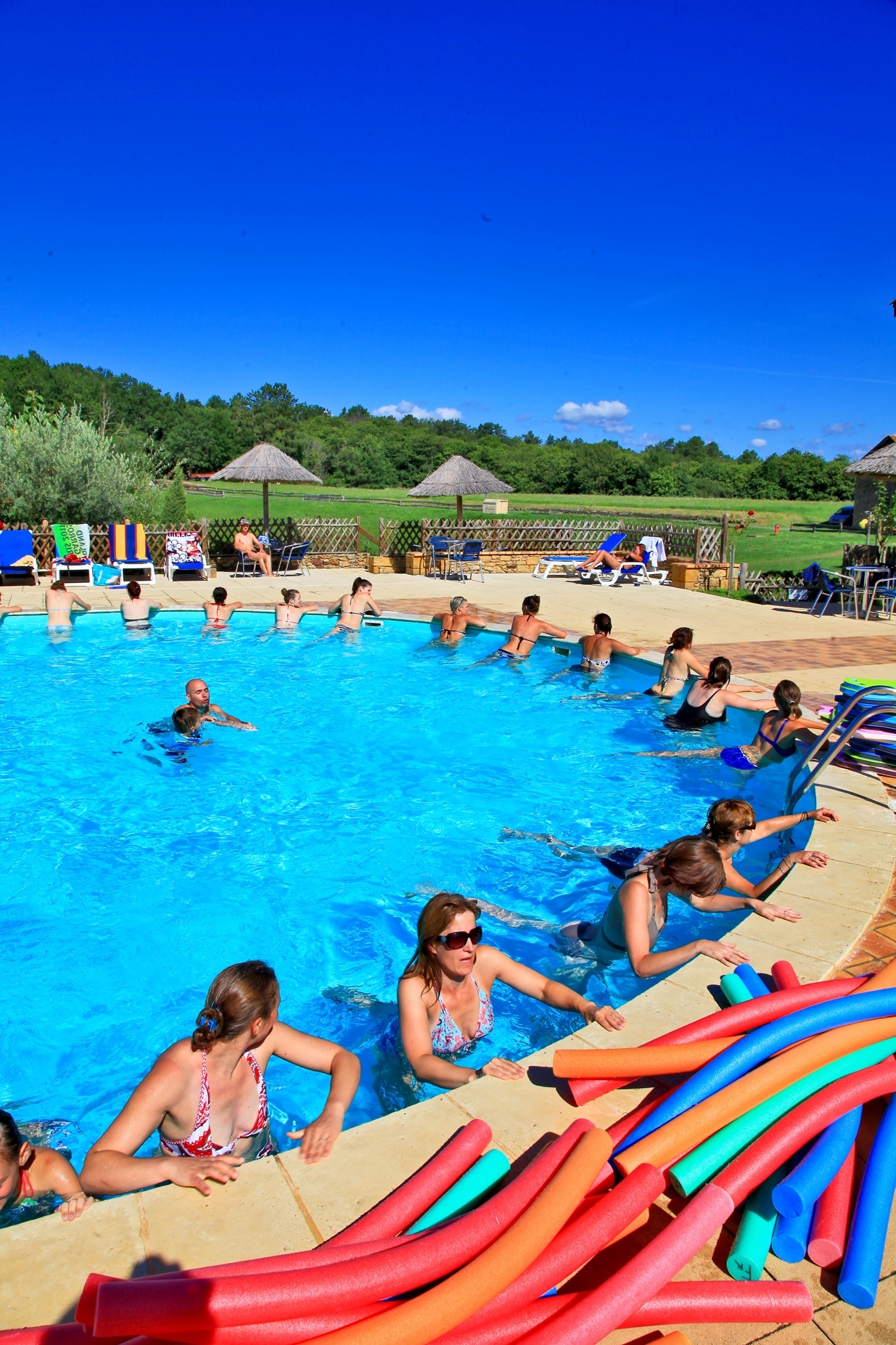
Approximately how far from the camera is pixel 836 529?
126 feet

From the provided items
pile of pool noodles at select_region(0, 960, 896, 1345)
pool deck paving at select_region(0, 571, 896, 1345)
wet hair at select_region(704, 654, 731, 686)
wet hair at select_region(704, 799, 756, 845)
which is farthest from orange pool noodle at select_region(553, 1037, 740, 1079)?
wet hair at select_region(704, 654, 731, 686)

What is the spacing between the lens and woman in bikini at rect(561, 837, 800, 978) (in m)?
3.77

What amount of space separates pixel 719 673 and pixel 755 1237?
6.47 metres

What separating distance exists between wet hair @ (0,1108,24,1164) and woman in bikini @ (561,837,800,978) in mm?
2564

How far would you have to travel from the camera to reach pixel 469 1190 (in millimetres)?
2377

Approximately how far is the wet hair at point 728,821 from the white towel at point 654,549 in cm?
1526

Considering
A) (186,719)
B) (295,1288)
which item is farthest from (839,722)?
(186,719)

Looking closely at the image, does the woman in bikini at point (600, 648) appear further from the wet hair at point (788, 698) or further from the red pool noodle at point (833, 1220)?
the red pool noodle at point (833, 1220)

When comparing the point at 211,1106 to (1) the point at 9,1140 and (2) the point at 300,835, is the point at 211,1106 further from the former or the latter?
(2) the point at 300,835

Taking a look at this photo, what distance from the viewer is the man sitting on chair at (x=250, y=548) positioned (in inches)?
720

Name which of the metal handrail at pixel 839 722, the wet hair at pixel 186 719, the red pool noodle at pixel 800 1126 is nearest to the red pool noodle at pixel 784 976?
the red pool noodle at pixel 800 1126

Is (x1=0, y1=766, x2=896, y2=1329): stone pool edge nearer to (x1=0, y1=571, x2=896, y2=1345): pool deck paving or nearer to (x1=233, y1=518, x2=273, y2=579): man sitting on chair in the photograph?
(x1=0, y1=571, x2=896, y2=1345): pool deck paving

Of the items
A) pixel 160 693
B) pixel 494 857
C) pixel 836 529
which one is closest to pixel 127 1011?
pixel 494 857

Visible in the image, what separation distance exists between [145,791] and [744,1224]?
674cm
